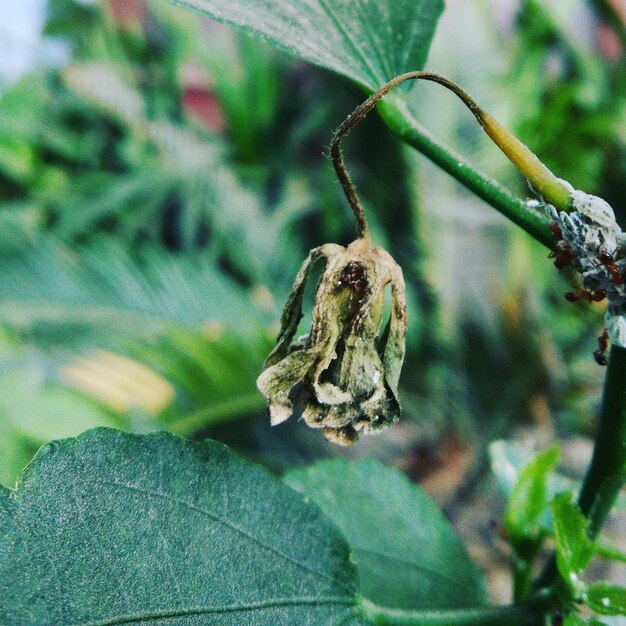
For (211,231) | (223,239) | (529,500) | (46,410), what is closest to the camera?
(529,500)

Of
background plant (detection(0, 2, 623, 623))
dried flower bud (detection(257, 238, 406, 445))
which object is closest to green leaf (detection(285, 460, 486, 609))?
dried flower bud (detection(257, 238, 406, 445))

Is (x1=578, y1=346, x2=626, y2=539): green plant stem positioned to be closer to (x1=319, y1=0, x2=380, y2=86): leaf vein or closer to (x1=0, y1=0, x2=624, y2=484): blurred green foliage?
(x1=319, y1=0, x2=380, y2=86): leaf vein

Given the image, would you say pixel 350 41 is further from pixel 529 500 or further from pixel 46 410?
pixel 46 410

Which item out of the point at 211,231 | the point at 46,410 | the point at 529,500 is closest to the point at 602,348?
the point at 529,500

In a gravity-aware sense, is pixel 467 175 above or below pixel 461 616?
above


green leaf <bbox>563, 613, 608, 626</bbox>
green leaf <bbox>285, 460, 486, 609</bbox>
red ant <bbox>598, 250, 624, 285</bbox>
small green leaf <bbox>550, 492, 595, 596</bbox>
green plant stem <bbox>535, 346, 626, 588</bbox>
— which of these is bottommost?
green leaf <bbox>285, 460, 486, 609</bbox>

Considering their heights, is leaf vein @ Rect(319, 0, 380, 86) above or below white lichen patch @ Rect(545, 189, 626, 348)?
above

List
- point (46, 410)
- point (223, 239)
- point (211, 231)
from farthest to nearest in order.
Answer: point (211, 231), point (223, 239), point (46, 410)

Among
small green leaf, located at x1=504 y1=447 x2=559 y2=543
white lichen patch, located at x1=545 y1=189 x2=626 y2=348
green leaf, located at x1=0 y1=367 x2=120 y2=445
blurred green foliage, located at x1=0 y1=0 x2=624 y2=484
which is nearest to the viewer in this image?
white lichen patch, located at x1=545 y1=189 x2=626 y2=348
